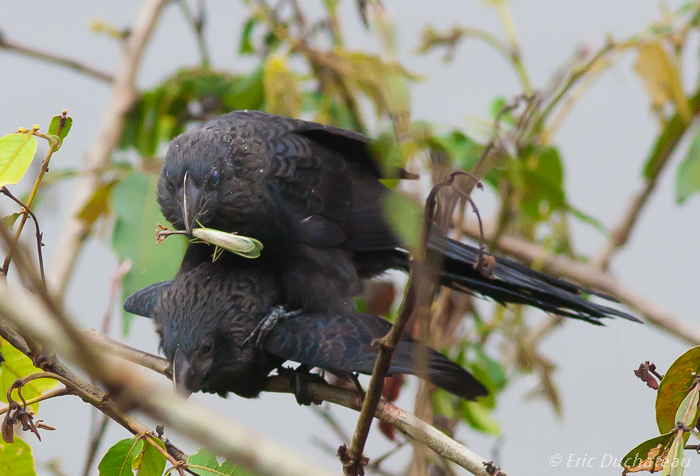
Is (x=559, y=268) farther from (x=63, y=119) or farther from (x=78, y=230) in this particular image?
(x=63, y=119)

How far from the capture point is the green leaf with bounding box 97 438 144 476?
2.91 ft

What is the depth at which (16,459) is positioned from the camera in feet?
2.83

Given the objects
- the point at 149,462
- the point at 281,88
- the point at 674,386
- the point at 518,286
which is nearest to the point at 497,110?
the point at 281,88

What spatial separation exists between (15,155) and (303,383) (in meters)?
0.56

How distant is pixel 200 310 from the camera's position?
3.95 ft

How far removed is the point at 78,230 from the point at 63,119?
1334 mm

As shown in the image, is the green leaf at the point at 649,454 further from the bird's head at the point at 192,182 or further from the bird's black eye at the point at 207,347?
the bird's head at the point at 192,182

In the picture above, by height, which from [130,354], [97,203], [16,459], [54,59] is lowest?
[16,459]

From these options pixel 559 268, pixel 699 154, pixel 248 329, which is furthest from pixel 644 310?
pixel 248 329

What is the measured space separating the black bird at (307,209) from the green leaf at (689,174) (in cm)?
46

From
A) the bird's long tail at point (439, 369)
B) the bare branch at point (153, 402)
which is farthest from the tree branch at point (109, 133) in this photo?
the bare branch at point (153, 402)

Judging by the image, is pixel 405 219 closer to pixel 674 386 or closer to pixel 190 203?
pixel 674 386

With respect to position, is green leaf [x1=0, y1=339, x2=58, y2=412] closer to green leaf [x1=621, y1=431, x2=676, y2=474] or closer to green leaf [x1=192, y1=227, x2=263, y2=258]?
green leaf [x1=192, y1=227, x2=263, y2=258]

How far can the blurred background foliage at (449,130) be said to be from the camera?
141cm
